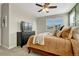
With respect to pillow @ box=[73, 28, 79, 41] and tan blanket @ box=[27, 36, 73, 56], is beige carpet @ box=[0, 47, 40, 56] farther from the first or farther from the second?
pillow @ box=[73, 28, 79, 41]

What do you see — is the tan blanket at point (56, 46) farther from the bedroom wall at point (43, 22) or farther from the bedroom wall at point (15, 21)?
the bedroom wall at point (15, 21)

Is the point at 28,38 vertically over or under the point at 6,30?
under

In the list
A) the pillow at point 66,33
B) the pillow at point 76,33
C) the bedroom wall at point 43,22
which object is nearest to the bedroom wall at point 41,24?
the bedroom wall at point 43,22

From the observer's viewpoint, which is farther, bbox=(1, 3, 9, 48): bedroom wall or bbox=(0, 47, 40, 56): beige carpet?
bbox=(1, 3, 9, 48): bedroom wall

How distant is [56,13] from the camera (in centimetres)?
161

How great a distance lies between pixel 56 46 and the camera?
1.60m

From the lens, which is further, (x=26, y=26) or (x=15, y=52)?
(x=26, y=26)

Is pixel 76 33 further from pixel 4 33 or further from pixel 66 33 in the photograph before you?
pixel 4 33

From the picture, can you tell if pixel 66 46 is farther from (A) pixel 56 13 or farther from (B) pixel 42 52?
(A) pixel 56 13

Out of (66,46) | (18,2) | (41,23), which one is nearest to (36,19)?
(41,23)

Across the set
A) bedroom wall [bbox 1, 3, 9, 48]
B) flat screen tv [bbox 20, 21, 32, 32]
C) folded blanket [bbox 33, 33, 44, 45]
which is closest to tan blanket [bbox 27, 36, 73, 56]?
folded blanket [bbox 33, 33, 44, 45]

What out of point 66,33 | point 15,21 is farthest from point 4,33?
point 66,33

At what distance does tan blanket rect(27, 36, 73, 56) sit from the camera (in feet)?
5.02

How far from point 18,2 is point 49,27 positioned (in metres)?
0.62
